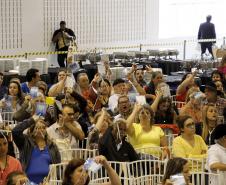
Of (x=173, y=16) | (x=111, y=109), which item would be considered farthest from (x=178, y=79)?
(x=173, y=16)

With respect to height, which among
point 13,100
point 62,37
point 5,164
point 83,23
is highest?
point 83,23

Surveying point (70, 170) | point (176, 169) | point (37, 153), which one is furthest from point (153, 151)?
point (70, 170)

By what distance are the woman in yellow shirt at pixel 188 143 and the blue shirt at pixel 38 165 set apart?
1552 mm

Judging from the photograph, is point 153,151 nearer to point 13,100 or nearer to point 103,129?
point 103,129

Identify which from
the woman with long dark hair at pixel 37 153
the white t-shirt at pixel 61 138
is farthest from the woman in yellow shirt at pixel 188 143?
the woman with long dark hair at pixel 37 153

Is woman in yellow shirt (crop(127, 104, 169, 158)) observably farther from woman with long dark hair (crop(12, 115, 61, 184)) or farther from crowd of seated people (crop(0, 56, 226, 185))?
woman with long dark hair (crop(12, 115, 61, 184))

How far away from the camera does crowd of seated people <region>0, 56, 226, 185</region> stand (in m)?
8.08

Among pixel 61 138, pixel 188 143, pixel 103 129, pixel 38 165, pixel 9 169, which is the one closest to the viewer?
pixel 9 169

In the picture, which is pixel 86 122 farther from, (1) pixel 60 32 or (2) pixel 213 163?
(1) pixel 60 32

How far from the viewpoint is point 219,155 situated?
27.6 ft

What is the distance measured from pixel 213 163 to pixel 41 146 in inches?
71.3

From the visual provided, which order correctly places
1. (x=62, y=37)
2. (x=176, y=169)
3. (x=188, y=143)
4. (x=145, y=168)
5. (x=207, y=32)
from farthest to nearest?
(x=207, y=32)
(x=62, y=37)
(x=188, y=143)
(x=145, y=168)
(x=176, y=169)

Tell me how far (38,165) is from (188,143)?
1.88 meters

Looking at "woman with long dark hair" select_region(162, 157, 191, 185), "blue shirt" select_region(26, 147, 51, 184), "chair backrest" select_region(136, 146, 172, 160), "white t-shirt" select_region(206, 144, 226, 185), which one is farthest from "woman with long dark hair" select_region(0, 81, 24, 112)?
"woman with long dark hair" select_region(162, 157, 191, 185)
